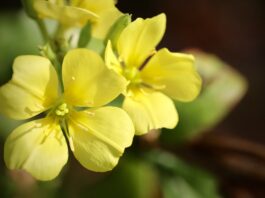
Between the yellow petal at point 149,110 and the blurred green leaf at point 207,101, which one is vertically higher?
the yellow petal at point 149,110

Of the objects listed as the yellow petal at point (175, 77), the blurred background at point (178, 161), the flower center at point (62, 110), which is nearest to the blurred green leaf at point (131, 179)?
the blurred background at point (178, 161)

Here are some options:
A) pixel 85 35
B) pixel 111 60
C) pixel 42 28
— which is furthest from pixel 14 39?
pixel 111 60

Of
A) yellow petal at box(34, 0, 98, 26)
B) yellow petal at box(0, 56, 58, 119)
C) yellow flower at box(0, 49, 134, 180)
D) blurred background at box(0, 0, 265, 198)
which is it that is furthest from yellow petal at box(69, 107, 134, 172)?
blurred background at box(0, 0, 265, 198)

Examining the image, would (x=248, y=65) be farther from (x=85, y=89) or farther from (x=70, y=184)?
(x=85, y=89)

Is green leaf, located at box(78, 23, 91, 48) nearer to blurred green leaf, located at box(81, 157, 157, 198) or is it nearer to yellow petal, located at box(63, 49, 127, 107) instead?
yellow petal, located at box(63, 49, 127, 107)

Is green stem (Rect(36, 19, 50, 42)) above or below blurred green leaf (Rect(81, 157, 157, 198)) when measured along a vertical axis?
above

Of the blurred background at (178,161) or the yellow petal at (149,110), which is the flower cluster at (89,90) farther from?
the blurred background at (178,161)

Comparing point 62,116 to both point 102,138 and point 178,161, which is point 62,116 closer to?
point 102,138

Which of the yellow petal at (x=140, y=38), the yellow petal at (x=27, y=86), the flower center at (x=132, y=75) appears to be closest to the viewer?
the yellow petal at (x=27, y=86)
